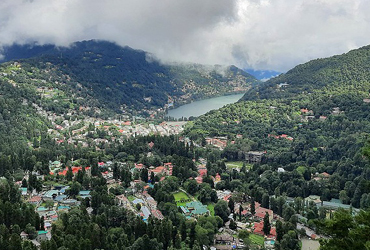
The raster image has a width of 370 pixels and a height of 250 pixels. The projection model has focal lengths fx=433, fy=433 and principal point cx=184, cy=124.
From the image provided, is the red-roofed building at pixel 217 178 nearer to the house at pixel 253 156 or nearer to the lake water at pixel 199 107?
the house at pixel 253 156

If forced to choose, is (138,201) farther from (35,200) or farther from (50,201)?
(35,200)

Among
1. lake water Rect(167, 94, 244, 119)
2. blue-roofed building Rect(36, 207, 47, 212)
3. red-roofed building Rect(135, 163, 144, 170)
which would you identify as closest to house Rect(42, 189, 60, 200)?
blue-roofed building Rect(36, 207, 47, 212)

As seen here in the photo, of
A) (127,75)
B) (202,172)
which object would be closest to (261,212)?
(202,172)

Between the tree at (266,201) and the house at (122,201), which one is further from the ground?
the house at (122,201)

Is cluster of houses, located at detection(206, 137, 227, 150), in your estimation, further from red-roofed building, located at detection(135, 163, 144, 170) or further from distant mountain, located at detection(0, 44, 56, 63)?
distant mountain, located at detection(0, 44, 56, 63)

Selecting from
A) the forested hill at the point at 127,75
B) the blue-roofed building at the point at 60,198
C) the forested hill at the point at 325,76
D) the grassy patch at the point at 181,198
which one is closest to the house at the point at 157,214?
the grassy patch at the point at 181,198

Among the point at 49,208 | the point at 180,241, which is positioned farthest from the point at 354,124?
the point at 49,208
